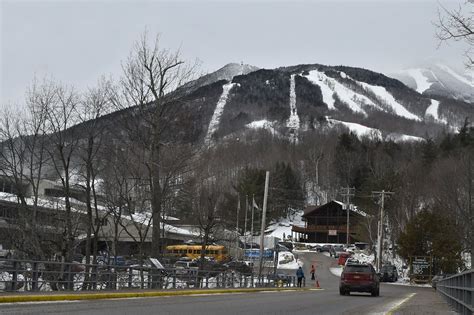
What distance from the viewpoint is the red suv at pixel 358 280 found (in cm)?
3362

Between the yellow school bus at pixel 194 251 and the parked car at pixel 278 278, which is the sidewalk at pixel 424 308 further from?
the yellow school bus at pixel 194 251

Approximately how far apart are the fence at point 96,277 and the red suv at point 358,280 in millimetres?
6561

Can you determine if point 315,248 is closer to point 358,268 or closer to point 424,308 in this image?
point 358,268

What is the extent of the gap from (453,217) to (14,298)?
57.3 metres

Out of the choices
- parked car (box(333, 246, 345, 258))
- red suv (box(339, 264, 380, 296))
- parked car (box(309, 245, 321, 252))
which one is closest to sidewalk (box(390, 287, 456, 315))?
red suv (box(339, 264, 380, 296))

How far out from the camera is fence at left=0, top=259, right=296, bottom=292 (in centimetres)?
1978

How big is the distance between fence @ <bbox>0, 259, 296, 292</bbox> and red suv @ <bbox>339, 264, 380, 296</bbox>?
21.5 ft

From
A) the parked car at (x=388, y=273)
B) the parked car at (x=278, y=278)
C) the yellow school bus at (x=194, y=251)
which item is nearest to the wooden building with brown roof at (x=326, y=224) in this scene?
the yellow school bus at (x=194, y=251)

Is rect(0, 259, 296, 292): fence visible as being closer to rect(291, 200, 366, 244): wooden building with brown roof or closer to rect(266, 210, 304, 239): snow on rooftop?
rect(291, 200, 366, 244): wooden building with brown roof

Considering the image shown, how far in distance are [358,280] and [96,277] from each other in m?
15.0

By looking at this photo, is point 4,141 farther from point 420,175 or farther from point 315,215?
point 315,215

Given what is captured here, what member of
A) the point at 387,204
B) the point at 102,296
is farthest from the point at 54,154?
the point at 387,204

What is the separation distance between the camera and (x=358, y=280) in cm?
3366

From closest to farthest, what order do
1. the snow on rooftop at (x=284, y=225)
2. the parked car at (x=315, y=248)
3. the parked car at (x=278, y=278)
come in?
the parked car at (x=278, y=278) → the parked car at (x=315, y=248) → the snow on rooftop at (x=284, y=225)
